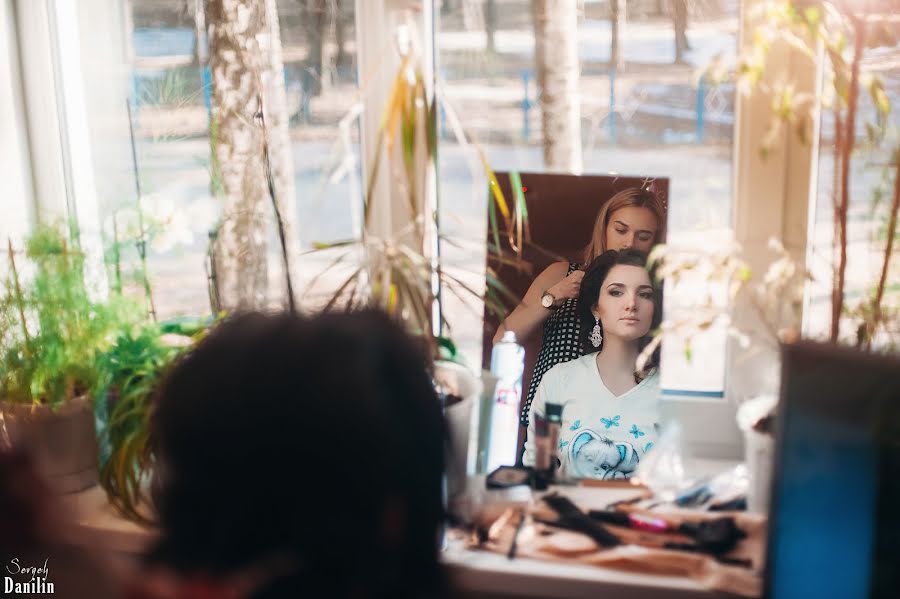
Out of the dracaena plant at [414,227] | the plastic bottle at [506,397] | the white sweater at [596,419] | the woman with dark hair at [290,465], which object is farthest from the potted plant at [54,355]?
the woman with dark hair at [290,465]

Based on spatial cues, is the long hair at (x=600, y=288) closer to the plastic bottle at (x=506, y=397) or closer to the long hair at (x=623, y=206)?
the long hair at (x=623, y=206)

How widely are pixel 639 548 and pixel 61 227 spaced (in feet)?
4.50

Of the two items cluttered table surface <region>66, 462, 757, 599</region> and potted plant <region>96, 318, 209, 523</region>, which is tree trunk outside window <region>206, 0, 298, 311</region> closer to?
potted plant <region>96, 318, 209, 523</region>

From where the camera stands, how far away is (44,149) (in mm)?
2146

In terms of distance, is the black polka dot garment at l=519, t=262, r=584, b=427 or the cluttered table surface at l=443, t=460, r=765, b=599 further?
the black polka dot garment at l=519, t=262, r=584, b=427

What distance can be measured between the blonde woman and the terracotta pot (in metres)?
0.84

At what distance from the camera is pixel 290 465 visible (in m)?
0.89

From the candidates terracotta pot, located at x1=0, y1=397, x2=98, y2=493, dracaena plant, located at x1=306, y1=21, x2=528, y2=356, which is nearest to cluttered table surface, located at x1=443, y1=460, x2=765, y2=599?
dracaena plant, located at x1=306, y1=21, x2=528, y2=356

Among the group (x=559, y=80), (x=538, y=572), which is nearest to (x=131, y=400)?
(x=538, y=572)

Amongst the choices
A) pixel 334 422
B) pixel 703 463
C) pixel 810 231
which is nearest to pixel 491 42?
pixel 810 231

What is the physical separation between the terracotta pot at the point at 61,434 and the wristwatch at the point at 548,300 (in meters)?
0.93

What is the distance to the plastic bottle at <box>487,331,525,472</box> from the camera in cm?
188

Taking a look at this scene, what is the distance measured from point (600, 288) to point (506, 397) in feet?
0.94

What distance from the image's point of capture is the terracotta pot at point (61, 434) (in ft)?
5.98
